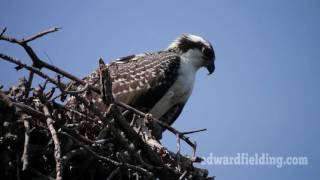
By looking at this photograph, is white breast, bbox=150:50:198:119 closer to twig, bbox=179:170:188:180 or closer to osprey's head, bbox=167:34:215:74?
osprey's head, bbox=167:34:215:74

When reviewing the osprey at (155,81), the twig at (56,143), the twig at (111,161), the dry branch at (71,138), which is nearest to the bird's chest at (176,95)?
the osprey at (155,81)

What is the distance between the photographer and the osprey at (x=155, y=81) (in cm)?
752

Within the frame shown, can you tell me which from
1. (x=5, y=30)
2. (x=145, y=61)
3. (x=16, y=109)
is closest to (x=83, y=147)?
(x=16, y=109)

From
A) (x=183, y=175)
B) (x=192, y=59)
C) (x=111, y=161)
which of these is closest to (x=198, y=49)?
(x=192, y=59)

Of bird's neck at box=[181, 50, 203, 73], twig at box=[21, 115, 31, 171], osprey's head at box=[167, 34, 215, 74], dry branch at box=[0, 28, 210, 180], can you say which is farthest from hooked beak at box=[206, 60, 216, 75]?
twig at box=[21, 115, 31, 171]

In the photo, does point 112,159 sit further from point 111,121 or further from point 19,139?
point 19,139

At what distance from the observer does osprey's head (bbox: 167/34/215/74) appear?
8742mm

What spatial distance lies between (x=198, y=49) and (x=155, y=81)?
1.44 metres

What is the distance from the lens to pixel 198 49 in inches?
348

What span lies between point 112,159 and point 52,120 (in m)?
0.73

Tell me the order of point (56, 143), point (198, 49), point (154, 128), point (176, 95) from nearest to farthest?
point (56, 143)
point (154, 128)
point (176, 95)
point (198, 49)

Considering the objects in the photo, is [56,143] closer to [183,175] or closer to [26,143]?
[26,143]

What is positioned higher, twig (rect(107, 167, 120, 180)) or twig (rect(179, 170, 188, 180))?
twig (rect(179, 170, 188, 180))

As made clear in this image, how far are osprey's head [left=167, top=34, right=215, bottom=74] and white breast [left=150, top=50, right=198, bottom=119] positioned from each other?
55cm
